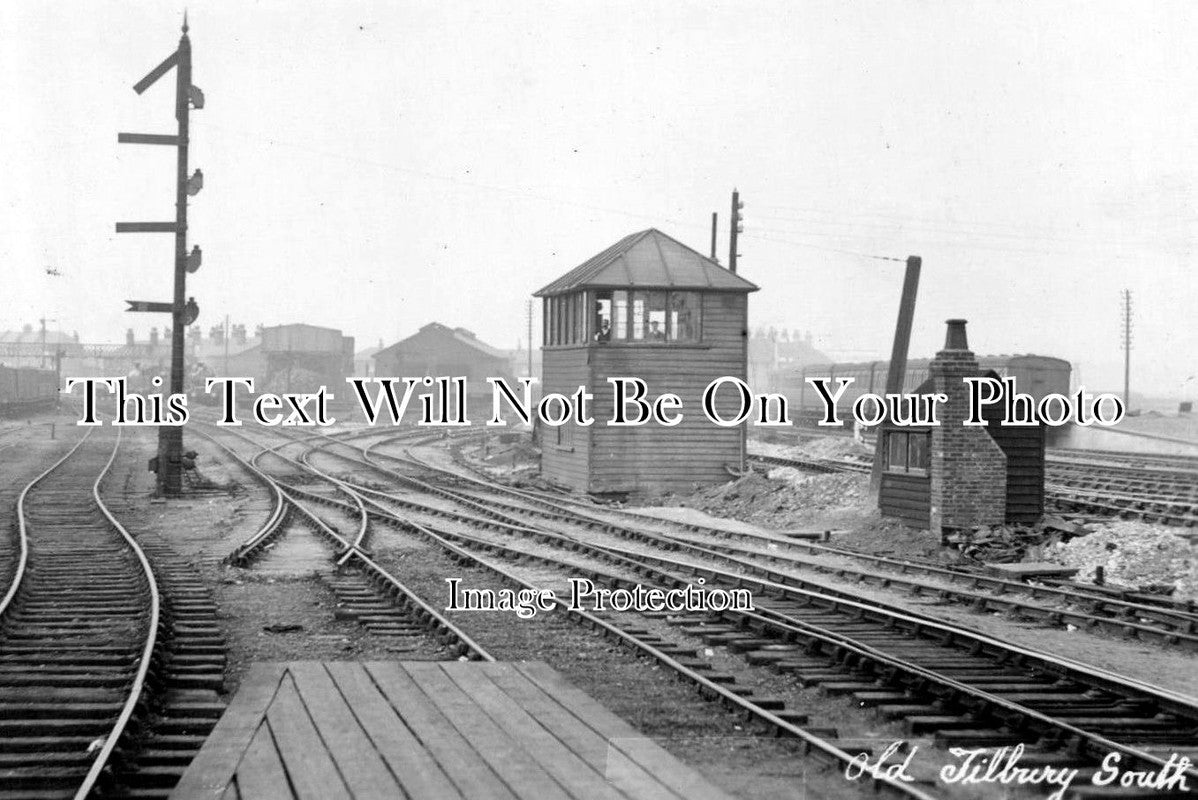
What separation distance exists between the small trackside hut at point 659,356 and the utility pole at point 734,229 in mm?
5802

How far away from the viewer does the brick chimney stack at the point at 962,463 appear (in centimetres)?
1789

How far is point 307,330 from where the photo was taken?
8956cm

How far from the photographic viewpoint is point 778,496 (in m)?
24.1

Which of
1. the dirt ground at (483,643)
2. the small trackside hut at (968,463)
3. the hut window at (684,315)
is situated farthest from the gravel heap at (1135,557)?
the hut window at (684,315)

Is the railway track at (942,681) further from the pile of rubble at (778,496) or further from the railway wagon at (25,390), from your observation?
the railway wagon at (25,390)

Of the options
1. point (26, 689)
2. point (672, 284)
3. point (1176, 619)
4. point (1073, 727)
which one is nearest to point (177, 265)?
point (672, 284)

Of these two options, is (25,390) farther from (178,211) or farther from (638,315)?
(638,315)

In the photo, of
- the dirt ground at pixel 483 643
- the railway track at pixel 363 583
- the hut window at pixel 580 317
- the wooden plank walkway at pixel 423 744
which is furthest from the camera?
the hut window at pixel 580 317

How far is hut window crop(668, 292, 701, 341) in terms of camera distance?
2728cm

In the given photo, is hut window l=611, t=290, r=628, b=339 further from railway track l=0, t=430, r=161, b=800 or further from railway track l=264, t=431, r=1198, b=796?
railway track l=264, t=431, r=1198, b=796

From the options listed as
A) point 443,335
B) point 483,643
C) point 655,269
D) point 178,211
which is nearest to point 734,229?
point 655,269

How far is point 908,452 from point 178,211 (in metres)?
14.4

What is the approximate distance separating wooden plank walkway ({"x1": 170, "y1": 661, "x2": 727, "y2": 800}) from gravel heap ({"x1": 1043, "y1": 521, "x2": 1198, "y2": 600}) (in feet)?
31.1

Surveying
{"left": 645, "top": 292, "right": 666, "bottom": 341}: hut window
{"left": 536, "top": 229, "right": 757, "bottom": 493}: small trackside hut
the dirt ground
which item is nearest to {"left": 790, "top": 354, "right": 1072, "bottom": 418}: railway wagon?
{"left": 536, "top": 229, "right": 757, "bottom": 493}: small trackside hut
